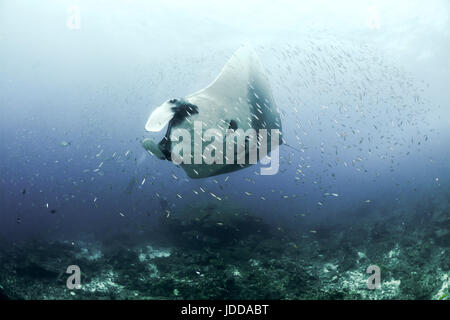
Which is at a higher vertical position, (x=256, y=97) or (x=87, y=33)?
(x=87, y=33)

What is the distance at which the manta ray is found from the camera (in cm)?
433

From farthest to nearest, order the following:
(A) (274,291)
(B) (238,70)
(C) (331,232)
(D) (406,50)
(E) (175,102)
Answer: (D) (406,50), (C) (331,232), (A) (274,291), (B) (238,70), (E) (175,102)

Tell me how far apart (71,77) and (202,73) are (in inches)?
1215

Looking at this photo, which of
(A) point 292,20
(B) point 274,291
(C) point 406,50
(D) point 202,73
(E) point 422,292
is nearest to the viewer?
(E) point 422,292

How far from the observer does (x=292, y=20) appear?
19.4 metres

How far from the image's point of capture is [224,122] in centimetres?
469

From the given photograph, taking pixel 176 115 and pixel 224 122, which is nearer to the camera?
pixel 176 115

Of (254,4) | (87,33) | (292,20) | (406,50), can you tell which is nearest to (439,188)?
(406,50)

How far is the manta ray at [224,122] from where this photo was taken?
4332 millimetres

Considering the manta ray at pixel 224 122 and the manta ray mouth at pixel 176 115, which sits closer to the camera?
the manta ray mouth at pixel 176 115

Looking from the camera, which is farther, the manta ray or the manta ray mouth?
the manta ray

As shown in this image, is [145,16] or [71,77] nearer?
[145,16]
